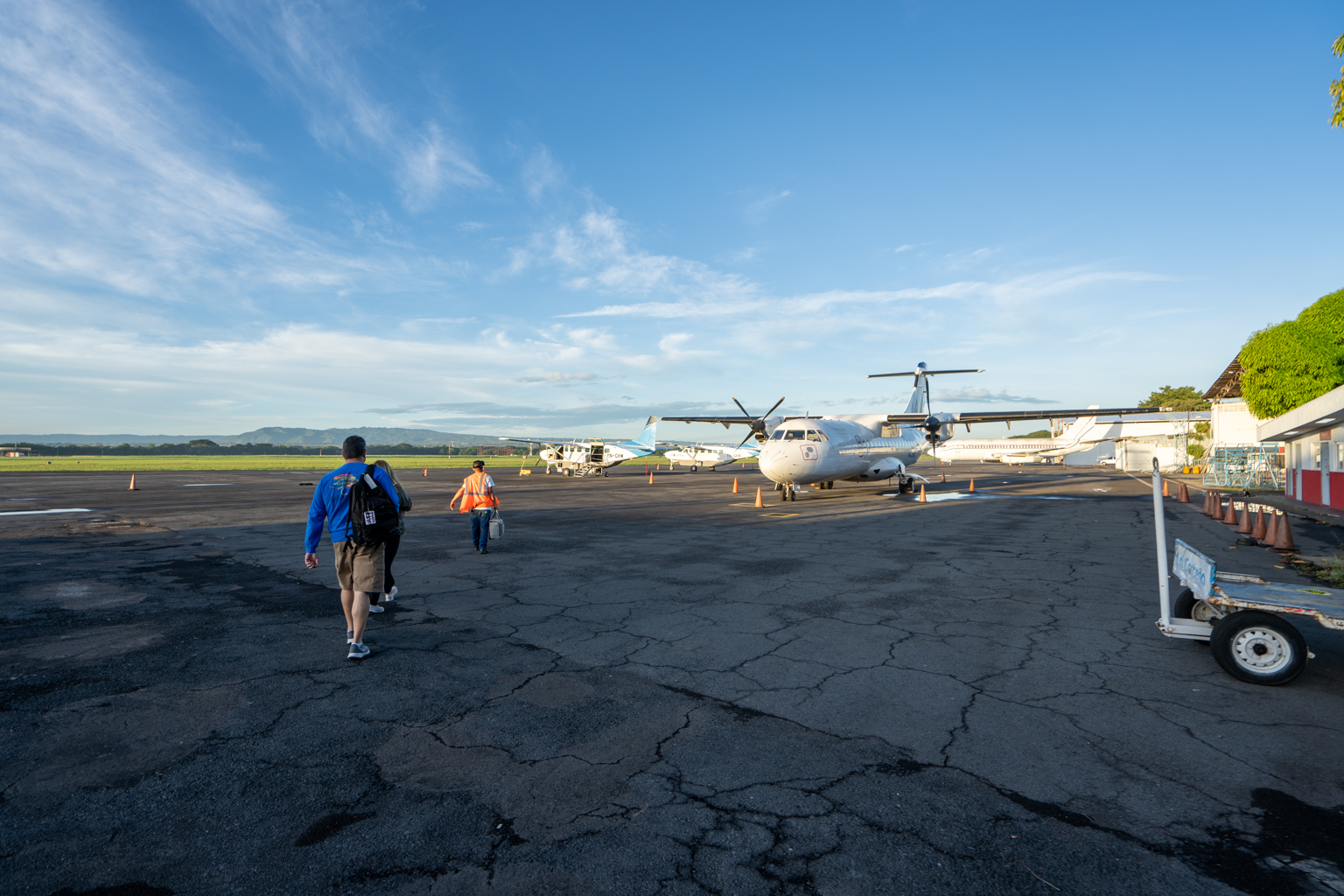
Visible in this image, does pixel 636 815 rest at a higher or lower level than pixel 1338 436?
lower

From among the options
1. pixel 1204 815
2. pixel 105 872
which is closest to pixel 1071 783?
pixel 1204 815

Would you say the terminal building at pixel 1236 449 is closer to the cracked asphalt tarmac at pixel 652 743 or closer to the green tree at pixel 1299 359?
the green tree at pixel 1299 359

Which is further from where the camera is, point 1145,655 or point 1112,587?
point 1112,587

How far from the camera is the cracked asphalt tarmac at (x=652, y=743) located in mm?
2865

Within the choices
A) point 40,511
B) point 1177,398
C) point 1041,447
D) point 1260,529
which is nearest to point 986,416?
point 1260,529

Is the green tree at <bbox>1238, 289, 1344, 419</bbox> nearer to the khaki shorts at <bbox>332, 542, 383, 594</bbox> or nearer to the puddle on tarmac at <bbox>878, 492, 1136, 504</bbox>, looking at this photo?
the puddle on tarmac at <bbox>878, 492, 1136, 504</bbox>


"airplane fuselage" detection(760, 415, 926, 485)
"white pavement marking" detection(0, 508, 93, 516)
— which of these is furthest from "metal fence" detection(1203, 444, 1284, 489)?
"white pavement marking" detection(0, 508, 93, 516)

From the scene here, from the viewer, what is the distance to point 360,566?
18.4 feet

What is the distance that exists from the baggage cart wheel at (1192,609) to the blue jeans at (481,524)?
10.0 meters

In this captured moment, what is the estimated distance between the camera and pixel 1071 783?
3572 millimetres

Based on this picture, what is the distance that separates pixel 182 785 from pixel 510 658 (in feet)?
8.45

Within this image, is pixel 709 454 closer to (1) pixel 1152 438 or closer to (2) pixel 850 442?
(2) pixel 850 442

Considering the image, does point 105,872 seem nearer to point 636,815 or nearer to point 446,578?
point 636,815

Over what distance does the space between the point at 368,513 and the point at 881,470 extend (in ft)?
71.9
